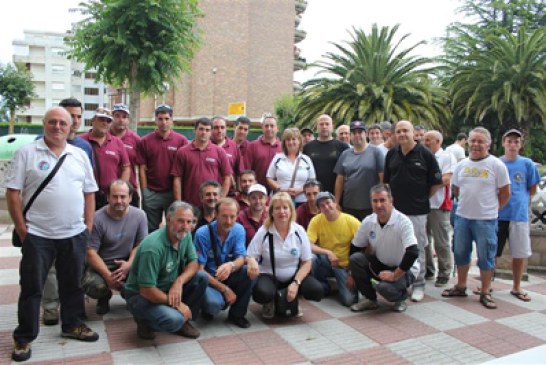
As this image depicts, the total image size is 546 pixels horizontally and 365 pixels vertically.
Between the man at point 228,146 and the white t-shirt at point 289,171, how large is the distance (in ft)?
1.58

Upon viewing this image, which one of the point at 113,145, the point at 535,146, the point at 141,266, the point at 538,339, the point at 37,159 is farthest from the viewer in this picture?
the point at 535,146

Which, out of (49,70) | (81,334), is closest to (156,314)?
(81,334)

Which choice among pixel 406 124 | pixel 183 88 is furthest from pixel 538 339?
pixel 183 88

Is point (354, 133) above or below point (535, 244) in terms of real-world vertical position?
above

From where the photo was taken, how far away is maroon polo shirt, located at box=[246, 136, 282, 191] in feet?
20.8

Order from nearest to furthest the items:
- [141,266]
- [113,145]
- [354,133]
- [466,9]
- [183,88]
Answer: [141,266] < [113,145] < [354,133] < [466,9] < [183,88]

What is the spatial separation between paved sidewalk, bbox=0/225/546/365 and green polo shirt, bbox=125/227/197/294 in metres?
0.53

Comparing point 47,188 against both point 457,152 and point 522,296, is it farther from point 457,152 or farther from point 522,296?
point 457,152

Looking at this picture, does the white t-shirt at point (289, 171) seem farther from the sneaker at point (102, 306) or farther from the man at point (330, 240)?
the sneaker at point (102, 306)

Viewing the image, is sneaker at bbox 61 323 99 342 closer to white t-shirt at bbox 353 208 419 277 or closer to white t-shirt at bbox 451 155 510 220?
white t-shirt at bbox 353 208 419 277

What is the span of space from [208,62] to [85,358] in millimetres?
33904

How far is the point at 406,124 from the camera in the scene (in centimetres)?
522

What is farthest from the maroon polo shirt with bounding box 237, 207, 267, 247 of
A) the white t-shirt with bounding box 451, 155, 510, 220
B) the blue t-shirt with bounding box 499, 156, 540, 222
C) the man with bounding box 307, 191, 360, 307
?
the blue t-shirt with bounding box 499, 156, 540, 222

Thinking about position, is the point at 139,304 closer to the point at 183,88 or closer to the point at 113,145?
the point at 113,145
